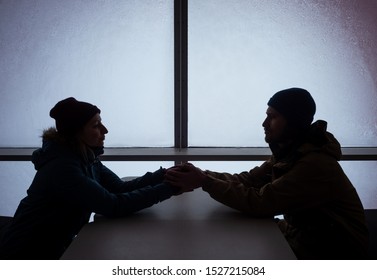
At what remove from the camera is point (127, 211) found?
60.2 inches

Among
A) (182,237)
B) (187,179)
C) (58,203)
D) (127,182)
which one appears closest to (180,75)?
(127,182)

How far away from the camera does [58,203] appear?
159 cm

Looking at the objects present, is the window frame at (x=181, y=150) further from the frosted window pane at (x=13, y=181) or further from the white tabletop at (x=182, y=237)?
the white tabletop at (x=182, y=237)

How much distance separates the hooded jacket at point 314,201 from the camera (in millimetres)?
1515

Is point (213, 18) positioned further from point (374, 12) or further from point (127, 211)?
point (127, 211)

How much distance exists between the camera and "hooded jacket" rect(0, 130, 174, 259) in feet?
4.95

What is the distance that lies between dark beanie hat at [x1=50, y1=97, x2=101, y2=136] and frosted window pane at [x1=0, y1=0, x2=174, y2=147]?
4.51 ft

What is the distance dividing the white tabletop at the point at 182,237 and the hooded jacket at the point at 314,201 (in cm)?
8

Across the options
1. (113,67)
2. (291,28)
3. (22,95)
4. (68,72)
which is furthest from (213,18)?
(22,95)

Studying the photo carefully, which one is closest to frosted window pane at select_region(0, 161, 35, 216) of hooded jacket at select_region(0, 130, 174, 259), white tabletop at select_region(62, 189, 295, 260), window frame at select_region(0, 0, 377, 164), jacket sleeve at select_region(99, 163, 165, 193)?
window frame at select_region(0, 0, 377, 164)

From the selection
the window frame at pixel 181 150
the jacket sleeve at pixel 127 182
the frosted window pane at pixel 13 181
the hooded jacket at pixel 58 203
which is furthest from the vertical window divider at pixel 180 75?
the hooded jacket at pixel 58 203

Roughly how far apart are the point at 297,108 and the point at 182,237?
0.75 m

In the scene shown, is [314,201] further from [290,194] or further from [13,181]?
[13,181]
